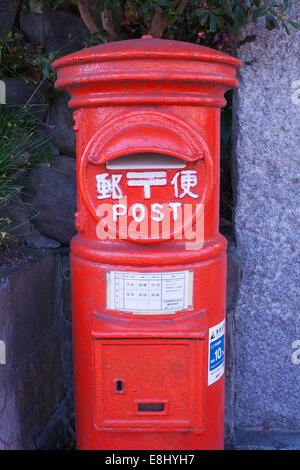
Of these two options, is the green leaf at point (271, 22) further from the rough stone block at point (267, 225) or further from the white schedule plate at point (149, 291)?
the white schedule plate at point (149, 291)

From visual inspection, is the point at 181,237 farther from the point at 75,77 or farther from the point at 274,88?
the point at 274,88

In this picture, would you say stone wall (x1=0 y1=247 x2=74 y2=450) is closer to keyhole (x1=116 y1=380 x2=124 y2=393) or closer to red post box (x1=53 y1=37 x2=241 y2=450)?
red post box (x1=53 y1=37 x2=241 y2=450)

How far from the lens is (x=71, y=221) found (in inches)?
98.0

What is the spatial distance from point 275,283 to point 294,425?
0.81 meters

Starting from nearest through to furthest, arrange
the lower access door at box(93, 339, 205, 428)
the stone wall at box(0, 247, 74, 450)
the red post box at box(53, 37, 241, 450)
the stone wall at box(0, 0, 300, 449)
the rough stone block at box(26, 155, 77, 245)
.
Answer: the red post box at box(53, 37, 241, 450)
the lower access door at box(93, 339, 205, 428)
the stone wall at box(0, 247, 74, 450)
the stone wall at box(0, 0, 300, 449)
the rough stone block at box(26, 155, 77, 245)

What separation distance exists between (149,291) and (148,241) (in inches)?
7.4

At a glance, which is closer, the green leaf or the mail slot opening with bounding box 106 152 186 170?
the mail slot opening with bounding box 106 152 186 170

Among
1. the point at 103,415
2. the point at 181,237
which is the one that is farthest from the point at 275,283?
the point at 103,415

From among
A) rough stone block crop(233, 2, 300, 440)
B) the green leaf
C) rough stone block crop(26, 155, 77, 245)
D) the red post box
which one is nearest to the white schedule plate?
the red post box

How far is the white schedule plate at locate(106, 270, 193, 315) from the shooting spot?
66.7 inches

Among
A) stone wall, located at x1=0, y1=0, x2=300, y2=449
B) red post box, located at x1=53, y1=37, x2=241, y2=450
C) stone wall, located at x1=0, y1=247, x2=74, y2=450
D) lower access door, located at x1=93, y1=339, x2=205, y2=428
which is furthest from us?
stone wall, located at x1=0, y1=0, x2=300, y2=449

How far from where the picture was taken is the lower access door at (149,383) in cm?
175

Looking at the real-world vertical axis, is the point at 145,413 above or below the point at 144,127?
below

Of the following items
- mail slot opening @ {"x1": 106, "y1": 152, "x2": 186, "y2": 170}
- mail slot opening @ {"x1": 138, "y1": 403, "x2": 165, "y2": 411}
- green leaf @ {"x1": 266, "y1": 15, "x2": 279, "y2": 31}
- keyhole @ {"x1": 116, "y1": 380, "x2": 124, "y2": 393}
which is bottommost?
mail slot opening @ {"x1": 138, "y1": 403, "x2": 165, "y2": 411}
